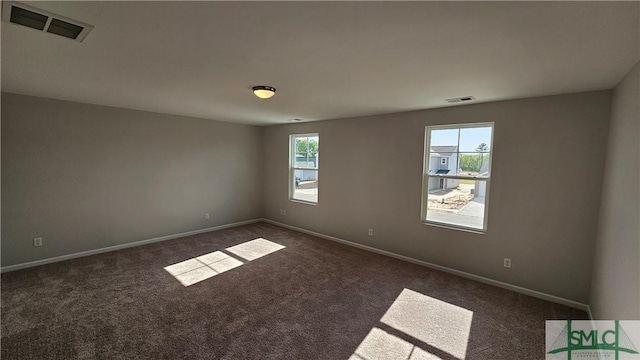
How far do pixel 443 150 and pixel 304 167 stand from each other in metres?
2.86

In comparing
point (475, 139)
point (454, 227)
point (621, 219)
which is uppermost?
point (475, 139)

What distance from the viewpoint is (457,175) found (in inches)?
145

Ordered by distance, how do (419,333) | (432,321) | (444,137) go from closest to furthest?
(419,333), (432,321), (444,137)

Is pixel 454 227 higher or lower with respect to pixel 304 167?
lower

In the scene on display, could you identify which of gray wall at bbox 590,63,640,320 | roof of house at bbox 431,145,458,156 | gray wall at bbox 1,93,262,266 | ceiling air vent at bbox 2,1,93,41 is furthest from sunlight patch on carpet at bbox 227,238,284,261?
gray wall at bbox 590,63,640,320

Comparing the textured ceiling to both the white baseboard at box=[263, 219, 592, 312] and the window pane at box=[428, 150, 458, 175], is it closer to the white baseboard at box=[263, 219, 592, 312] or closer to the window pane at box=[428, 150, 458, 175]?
the window pane at box=[428, 150, 458, 175]

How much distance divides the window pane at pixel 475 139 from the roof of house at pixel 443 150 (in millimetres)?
105

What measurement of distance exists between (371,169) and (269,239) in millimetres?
2378

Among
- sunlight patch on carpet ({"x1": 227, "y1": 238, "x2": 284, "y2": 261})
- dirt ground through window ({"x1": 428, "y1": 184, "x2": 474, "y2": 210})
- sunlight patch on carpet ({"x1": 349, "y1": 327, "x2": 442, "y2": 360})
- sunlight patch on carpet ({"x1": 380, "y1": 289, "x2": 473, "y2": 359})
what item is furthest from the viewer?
sunlight patch on carpet ({"x1": 227, "y1": 238, "x2": 284, "y2": 261})

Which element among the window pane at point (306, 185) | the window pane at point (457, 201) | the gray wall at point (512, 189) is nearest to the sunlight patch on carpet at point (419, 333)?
the gray wall at point (512, 189)

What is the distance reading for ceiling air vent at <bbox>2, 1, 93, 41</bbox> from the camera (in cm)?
143

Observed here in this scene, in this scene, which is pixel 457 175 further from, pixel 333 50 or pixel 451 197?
pixel 333 50

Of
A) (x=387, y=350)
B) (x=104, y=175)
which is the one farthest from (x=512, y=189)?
(x=104, y=175)

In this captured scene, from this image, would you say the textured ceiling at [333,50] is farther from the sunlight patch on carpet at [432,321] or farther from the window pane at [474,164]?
the sunlight patch on carpet at [432,321]
